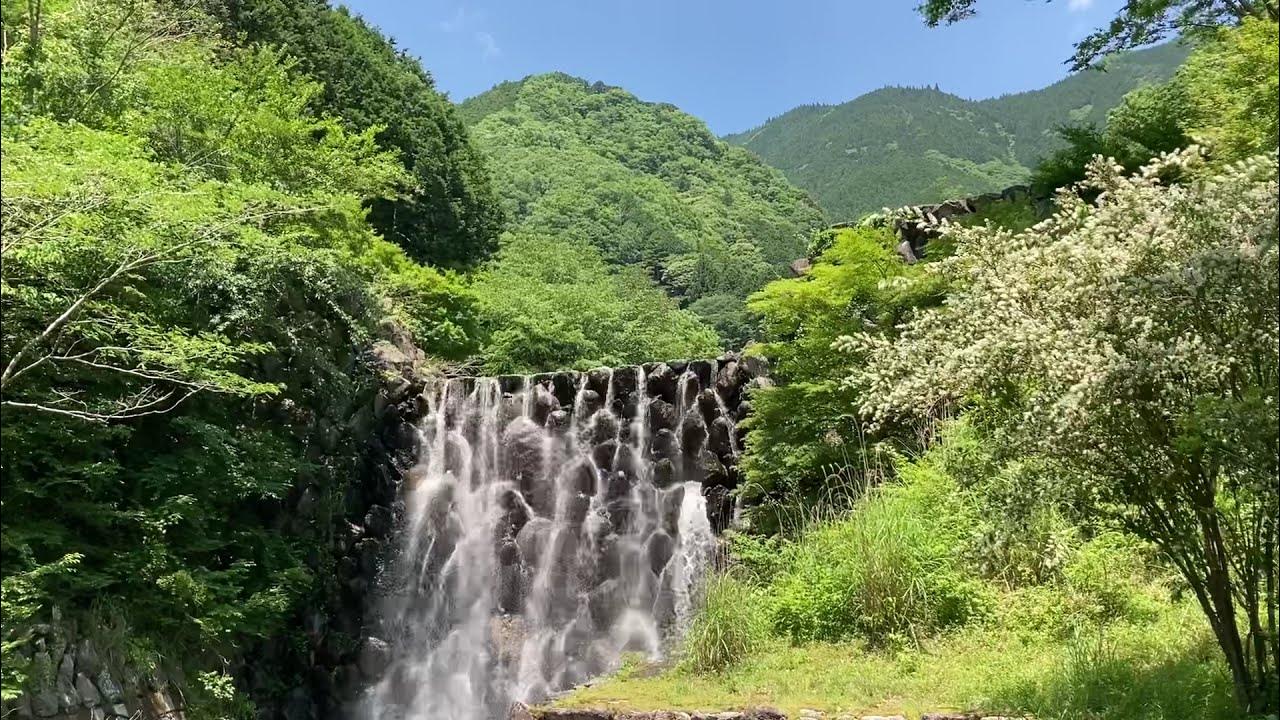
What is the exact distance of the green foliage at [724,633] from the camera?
817cm

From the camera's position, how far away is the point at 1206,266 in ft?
14.0

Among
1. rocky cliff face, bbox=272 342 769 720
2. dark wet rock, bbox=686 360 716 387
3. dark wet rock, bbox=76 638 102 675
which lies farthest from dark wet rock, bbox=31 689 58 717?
dark wet rock, bbox=686 360 716 387

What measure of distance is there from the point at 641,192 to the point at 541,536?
130ft

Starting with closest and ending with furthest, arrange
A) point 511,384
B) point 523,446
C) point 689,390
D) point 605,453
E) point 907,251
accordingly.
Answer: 1. point 907,251
2. point 605,453
3. point 689,390
4. point 523,446
5. point 511,384

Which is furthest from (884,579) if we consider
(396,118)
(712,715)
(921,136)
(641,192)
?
(921,136)

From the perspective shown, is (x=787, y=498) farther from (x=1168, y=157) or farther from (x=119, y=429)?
(x=119, y=429)

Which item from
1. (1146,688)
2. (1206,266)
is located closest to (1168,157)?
(1206,266)

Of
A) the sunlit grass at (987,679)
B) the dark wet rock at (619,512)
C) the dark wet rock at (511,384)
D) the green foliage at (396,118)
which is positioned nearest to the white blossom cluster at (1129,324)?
the sunlit grass at (987,679)

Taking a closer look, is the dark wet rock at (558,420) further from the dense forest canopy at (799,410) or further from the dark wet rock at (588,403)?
the dense forest canopy at (799,410)

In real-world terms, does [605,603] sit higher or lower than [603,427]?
lower

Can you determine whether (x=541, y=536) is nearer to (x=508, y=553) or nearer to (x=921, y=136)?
(x=508, y=553)

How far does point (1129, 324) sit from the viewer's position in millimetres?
4617

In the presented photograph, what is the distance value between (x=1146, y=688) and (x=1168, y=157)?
3.49 meters

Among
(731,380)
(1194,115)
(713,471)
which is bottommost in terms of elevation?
(713,471)
